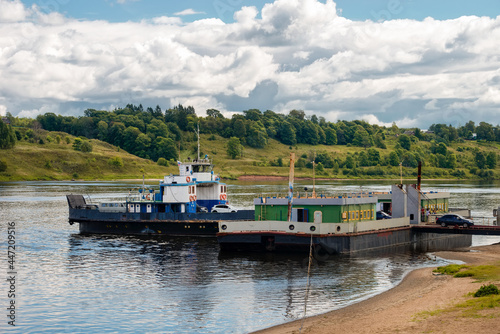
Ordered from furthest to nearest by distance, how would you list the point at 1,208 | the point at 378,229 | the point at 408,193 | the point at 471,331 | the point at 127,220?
the point at 1,208 < the point at 127,220 < the point at 408,193 < the point at 378,229 < the point at 471,331

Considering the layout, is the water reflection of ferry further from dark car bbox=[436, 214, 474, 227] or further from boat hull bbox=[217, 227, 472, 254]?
dark car bbox=[436, 214, 474, 227]

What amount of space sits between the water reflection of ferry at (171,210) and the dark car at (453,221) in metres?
20.7

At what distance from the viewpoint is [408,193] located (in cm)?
6172

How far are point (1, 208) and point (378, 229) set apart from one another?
2816 inches

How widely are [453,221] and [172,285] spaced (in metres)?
30.2

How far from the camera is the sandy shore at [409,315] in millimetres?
26766

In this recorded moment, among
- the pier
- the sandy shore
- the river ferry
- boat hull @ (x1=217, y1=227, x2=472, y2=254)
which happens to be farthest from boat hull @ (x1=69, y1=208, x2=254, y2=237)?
the sandy shore

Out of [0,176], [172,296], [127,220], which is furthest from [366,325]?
[0,176]

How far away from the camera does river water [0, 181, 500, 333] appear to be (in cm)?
3306

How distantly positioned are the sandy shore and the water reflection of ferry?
98.8 ft

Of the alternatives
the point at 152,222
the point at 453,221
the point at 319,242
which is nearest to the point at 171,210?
the point at 152,222

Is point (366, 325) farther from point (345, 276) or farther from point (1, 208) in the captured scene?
point (1, 208)

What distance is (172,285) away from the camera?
4200 centimetres

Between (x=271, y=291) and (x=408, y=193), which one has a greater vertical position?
(x=408, y=193)
